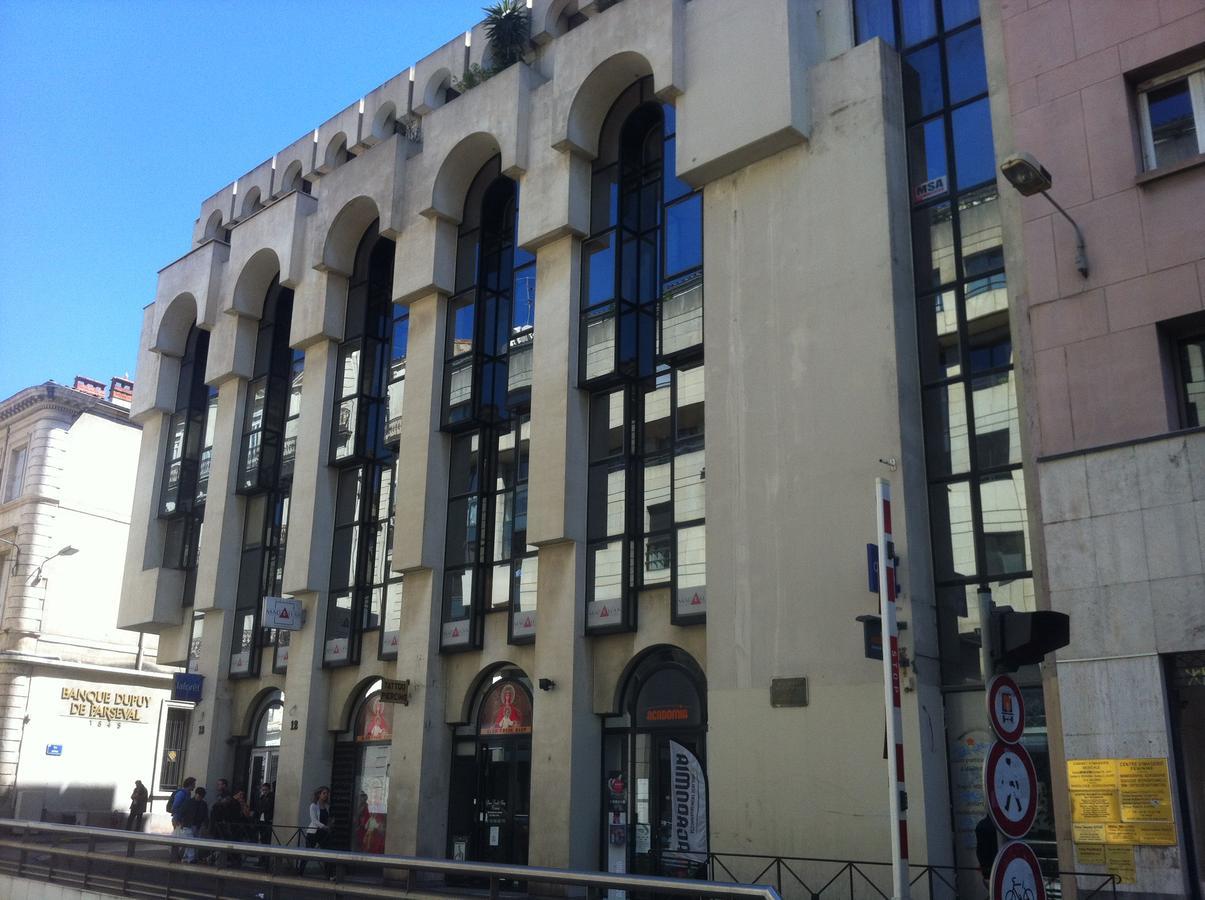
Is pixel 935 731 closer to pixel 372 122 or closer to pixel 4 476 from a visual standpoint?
pixel 372 122

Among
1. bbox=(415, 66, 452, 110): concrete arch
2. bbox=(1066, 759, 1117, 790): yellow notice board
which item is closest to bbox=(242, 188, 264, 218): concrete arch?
bbox=(415, 66, 452, 110): concrete arch

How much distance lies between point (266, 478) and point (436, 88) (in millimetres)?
11375

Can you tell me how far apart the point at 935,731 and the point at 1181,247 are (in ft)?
23.8

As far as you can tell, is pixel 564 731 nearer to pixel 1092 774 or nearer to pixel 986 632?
pixel 1092 774

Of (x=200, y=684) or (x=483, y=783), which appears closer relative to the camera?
(x=483, y=783)

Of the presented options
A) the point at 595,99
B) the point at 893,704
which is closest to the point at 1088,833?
the point at 893,704

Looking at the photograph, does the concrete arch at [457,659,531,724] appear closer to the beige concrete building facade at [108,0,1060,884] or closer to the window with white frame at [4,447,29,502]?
the beige concrete building facade at [108,0,1060,884]

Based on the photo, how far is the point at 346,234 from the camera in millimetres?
29000

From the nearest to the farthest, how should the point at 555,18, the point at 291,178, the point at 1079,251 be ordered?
the point at 1079,251
the point at 555,18
the point at 291,178

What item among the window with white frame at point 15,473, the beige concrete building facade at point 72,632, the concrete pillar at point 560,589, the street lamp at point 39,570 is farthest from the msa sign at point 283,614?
the window with white frame at point 15,473

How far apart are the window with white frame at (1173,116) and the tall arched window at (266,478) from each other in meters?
21.5

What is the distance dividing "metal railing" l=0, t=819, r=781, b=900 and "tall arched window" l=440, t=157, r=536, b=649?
566 centimetres

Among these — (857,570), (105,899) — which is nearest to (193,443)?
(105,899)

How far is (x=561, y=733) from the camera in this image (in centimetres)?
2047
